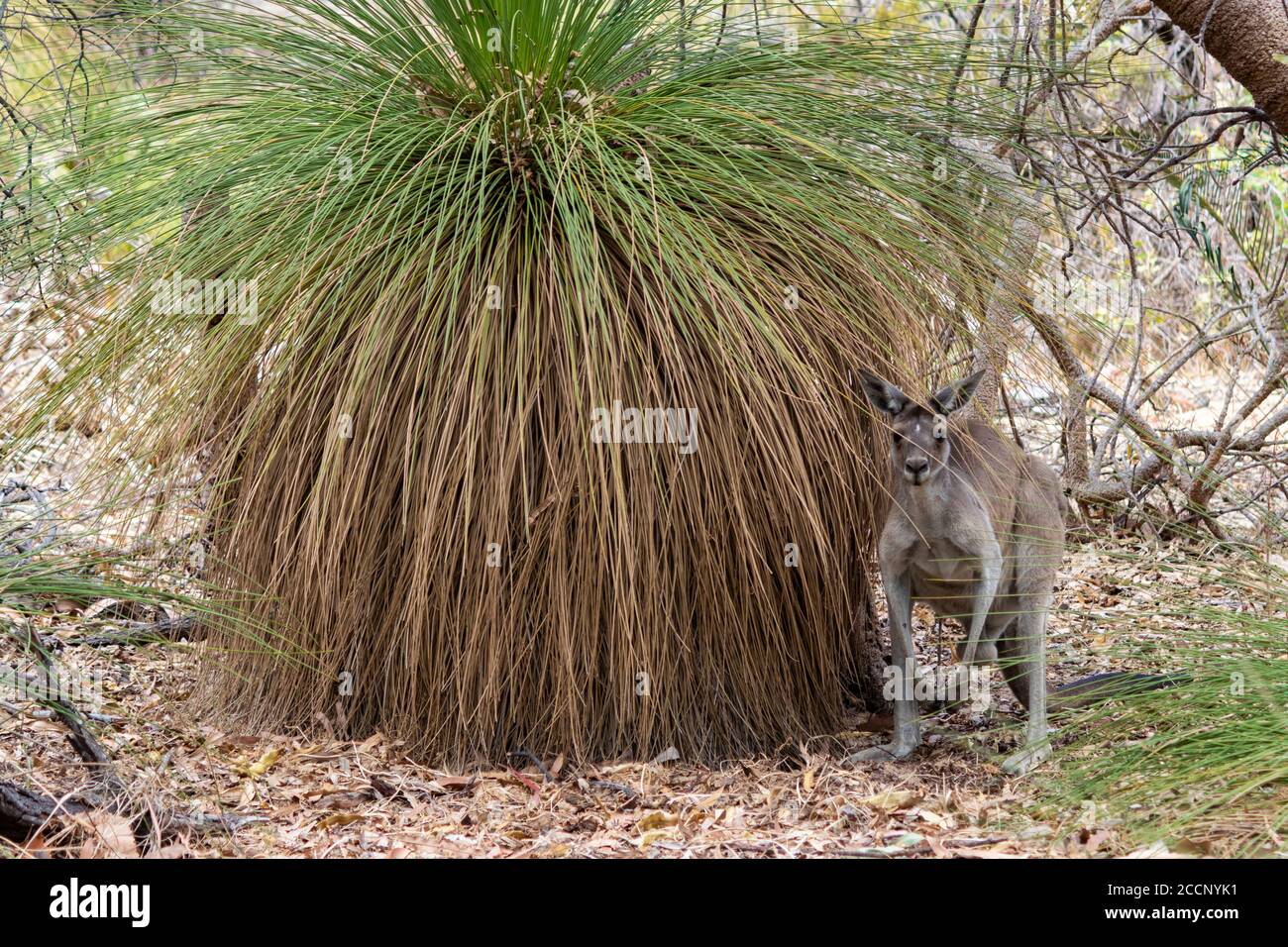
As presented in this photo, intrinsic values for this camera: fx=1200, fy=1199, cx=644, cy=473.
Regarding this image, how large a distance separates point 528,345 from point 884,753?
1613mm

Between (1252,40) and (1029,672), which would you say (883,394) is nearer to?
(1029,672)

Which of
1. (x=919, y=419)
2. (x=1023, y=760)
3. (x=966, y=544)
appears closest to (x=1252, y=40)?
(x=919, y=419)

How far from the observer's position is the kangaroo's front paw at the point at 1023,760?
349cm

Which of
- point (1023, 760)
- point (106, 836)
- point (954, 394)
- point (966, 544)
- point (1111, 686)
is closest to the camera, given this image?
point (106, 836)

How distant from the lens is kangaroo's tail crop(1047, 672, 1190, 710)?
311 cm

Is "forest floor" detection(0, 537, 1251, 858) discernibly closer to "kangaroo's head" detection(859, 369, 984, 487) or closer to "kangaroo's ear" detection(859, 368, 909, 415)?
"kangaroo's head" detection(859, 369, 984, 487)

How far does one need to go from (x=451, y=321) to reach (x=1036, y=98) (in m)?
2.53

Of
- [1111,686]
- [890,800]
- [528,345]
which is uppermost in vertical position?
[528,345]

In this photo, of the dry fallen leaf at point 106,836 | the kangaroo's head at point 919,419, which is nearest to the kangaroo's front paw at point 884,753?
the kangaroo's head at point 919,419

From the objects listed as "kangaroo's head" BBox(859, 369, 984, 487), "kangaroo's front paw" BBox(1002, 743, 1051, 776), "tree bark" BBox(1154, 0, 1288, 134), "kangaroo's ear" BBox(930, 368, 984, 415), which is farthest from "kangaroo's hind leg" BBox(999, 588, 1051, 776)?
"tree bark" BBox(1154, 0, 1288, 134)

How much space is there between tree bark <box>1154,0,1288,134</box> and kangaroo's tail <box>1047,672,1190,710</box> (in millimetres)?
1731

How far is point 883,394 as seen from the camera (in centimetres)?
337
